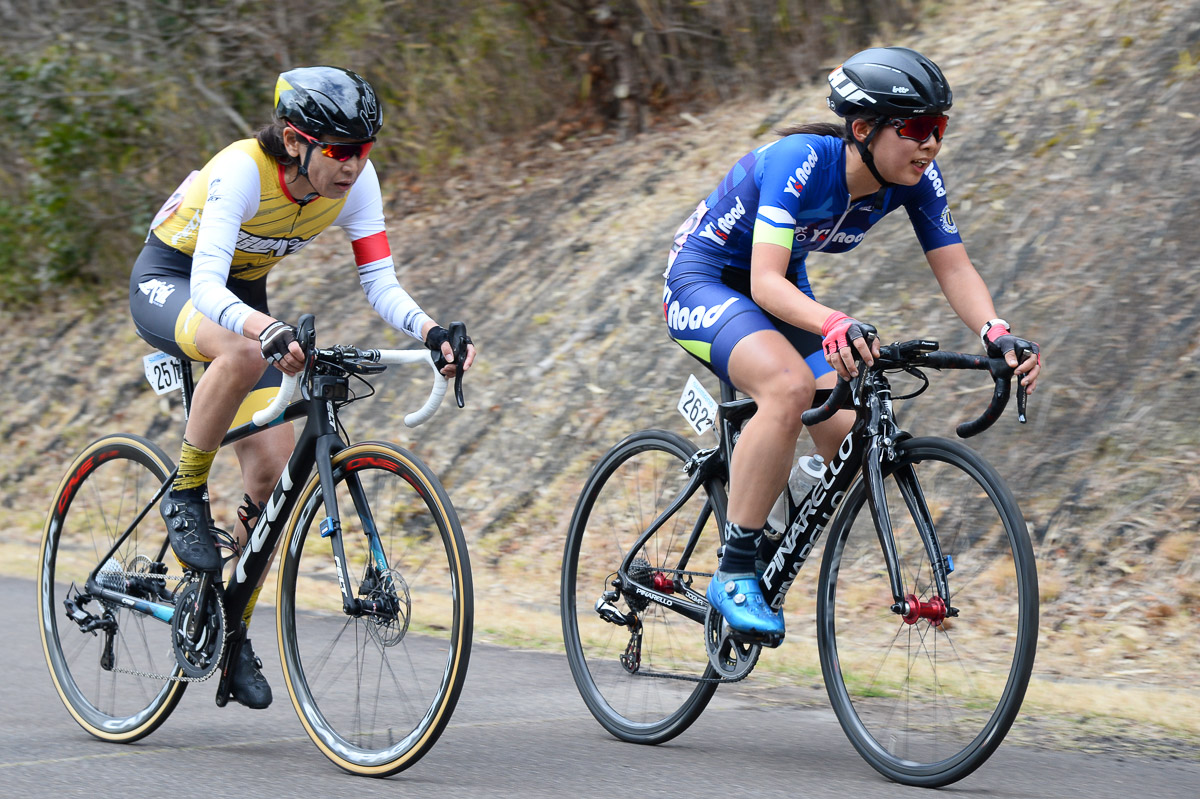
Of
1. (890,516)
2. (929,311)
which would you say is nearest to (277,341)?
(890,516)

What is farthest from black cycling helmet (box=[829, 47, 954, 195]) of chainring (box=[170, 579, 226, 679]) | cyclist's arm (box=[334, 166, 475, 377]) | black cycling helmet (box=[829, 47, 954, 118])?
chainring (box=[170, 579, 226, 679])

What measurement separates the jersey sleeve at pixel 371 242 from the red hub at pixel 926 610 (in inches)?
76.8

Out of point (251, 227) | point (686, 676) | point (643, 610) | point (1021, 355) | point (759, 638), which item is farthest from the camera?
point (643, 610)

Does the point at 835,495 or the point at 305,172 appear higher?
the point at 305,172

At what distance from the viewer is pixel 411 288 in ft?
37.3

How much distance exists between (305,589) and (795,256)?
2283mm

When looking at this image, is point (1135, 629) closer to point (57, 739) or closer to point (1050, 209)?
point (1050, 209)

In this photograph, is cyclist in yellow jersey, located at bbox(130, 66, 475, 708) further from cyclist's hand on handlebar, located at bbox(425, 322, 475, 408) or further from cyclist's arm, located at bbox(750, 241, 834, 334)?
cyclist's arm, located at bbox(750, 241, 834, 334)

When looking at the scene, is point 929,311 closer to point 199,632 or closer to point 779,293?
point 779,293

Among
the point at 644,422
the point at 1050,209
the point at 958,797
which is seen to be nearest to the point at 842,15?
the point at 1050,209

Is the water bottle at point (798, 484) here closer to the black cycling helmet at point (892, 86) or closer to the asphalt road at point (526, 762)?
the asphalt road at point (526, 762)

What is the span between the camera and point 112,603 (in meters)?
4.96

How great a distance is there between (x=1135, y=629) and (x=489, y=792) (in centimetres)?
329

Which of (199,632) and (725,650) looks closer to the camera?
(725,650)
